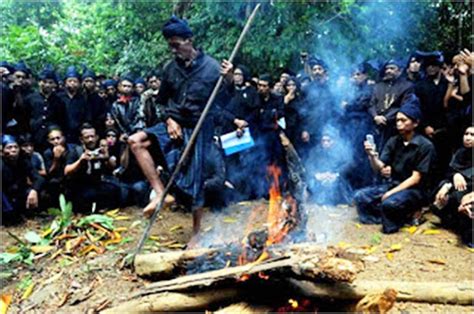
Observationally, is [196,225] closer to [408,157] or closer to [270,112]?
[408,157]

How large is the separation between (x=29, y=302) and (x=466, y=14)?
11.8 m

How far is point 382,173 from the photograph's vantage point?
21.3ft

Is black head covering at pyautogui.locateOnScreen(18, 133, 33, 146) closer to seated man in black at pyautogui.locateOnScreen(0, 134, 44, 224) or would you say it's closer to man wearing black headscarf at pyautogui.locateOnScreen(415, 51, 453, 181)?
seated man in black at pyautogui.locateOnScreen(0, 134, 44, 224)

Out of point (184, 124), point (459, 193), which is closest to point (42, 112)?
Answer: point (184, 124)

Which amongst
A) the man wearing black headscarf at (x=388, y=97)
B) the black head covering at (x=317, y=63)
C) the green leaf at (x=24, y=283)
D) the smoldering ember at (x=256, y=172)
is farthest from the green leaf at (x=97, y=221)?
the black head covering at (x=317, y=63)

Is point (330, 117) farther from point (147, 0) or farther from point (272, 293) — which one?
point (147, 0)

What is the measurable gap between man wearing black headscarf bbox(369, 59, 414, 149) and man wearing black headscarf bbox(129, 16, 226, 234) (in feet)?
10.5

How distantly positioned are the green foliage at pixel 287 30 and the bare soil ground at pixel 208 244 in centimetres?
462

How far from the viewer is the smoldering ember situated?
3.96 metres

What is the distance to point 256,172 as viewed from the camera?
8.14 metres

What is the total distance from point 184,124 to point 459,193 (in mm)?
3452

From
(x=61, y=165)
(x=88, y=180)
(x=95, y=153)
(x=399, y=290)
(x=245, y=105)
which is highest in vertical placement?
(x=245, y=105)

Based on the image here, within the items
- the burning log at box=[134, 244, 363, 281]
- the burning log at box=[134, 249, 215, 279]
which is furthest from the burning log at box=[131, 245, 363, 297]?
the burning log at box=[134, 249, 215, 279]

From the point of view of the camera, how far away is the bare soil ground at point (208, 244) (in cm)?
451
